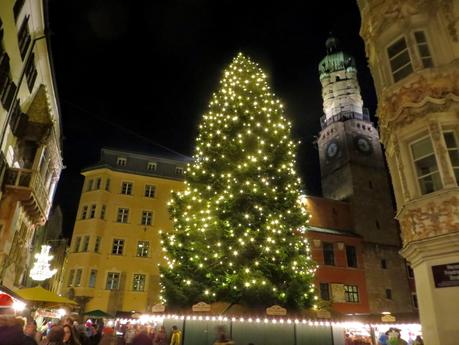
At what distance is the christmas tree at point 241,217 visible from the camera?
1564 cm

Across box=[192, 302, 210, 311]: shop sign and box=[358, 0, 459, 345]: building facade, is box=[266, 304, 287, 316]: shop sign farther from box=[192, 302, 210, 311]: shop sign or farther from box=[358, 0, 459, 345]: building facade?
box=[358, 0, 459, 345]: building facade

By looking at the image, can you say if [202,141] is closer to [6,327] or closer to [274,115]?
[274,115]

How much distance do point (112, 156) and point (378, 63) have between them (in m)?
29.9

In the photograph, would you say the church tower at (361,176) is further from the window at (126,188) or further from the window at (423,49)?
the window at (423,49)

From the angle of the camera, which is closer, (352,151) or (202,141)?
(202,141)

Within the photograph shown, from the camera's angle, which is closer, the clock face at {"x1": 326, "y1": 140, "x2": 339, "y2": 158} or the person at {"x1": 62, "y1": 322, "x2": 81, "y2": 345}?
the person at {"x1": 62, "y1": 322, "x2": 81, "y2": 345}

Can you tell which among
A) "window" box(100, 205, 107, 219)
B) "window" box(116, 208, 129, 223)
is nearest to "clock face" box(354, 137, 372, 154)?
"window" box(116, 208, 129, 223)

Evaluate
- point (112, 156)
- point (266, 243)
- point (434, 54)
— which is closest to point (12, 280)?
point (266, 243)

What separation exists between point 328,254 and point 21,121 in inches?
1211

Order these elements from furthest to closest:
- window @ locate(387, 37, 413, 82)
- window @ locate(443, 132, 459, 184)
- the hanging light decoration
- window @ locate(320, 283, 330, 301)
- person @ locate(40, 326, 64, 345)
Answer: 1. window @ locate(320, 283, 330, 301)
2. the hanging light decoration
3. window @ locate(387, 37, 413, 82)
4. window @ locate(443, 132, 459, 184)
5. person @ locate(40, 326, 64, 345)

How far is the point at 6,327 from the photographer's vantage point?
5.27 meters

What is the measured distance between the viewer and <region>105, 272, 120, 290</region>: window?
3259cm

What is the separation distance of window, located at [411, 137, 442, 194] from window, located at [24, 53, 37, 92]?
53.1ft

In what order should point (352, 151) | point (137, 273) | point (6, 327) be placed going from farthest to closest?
point (352, 151)
point (137, 273)
point (6, 327)
